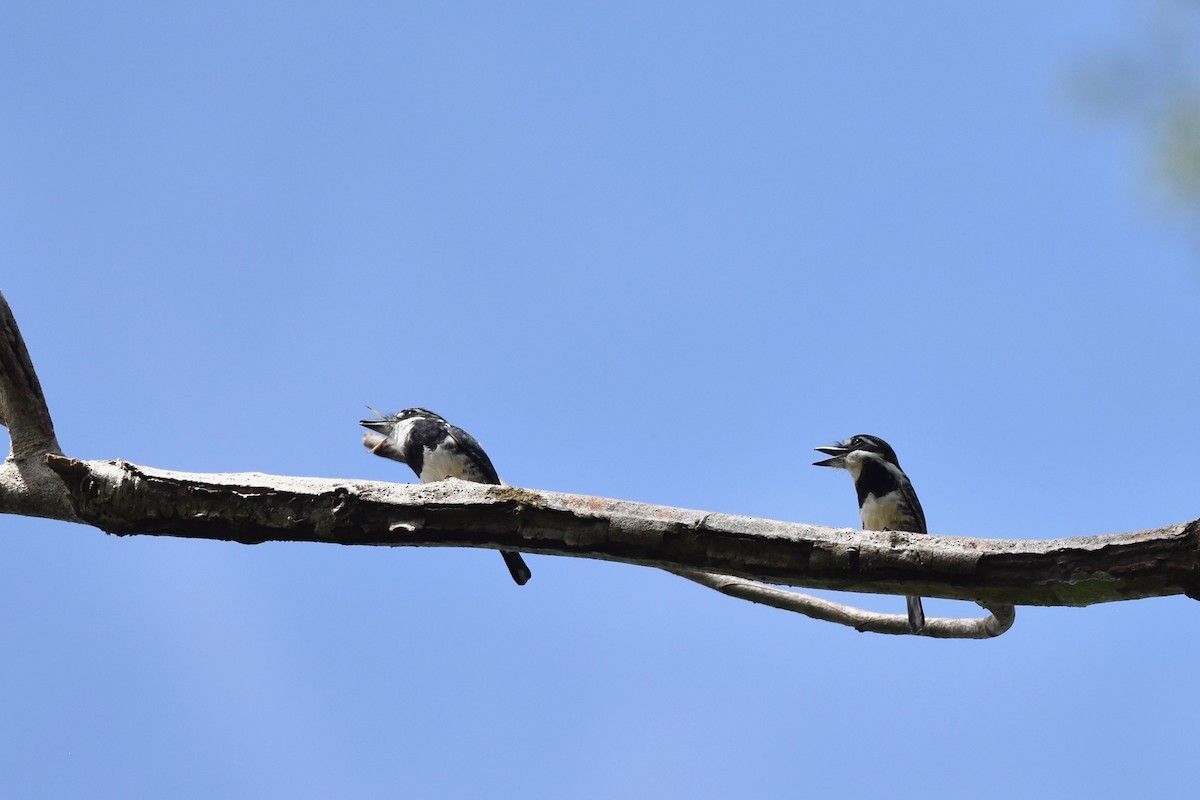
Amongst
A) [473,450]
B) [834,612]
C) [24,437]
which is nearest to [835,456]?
[834,612]

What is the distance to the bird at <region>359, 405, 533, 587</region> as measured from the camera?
23.5 feet

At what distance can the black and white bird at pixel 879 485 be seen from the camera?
634cm

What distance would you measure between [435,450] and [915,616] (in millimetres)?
3451

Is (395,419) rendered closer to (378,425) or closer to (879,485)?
(378,425)

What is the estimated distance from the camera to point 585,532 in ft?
11.4

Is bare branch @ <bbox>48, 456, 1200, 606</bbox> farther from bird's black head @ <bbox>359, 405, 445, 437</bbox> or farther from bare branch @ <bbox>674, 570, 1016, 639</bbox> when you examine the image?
bird's black head @ <bbox>359, 405, 445, 437</bbox>

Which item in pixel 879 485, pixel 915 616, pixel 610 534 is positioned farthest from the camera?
pixel 879 485

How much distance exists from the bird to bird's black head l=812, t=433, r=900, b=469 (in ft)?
6.79

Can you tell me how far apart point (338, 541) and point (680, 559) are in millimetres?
1113

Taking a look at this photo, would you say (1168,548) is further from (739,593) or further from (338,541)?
(338,541)

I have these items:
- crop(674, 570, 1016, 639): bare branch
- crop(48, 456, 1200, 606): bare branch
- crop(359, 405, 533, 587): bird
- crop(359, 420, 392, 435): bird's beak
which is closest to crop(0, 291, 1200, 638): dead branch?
crop(48, 456, 1200, 606): bare branch

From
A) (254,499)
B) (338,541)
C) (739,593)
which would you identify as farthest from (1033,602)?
(254,499)

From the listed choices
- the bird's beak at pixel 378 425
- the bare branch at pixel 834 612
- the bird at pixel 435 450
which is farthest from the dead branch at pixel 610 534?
the bird's beak at pixel 378 425

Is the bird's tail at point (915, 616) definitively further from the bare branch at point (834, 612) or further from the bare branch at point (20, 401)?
the bare branch at point (20, 401)
